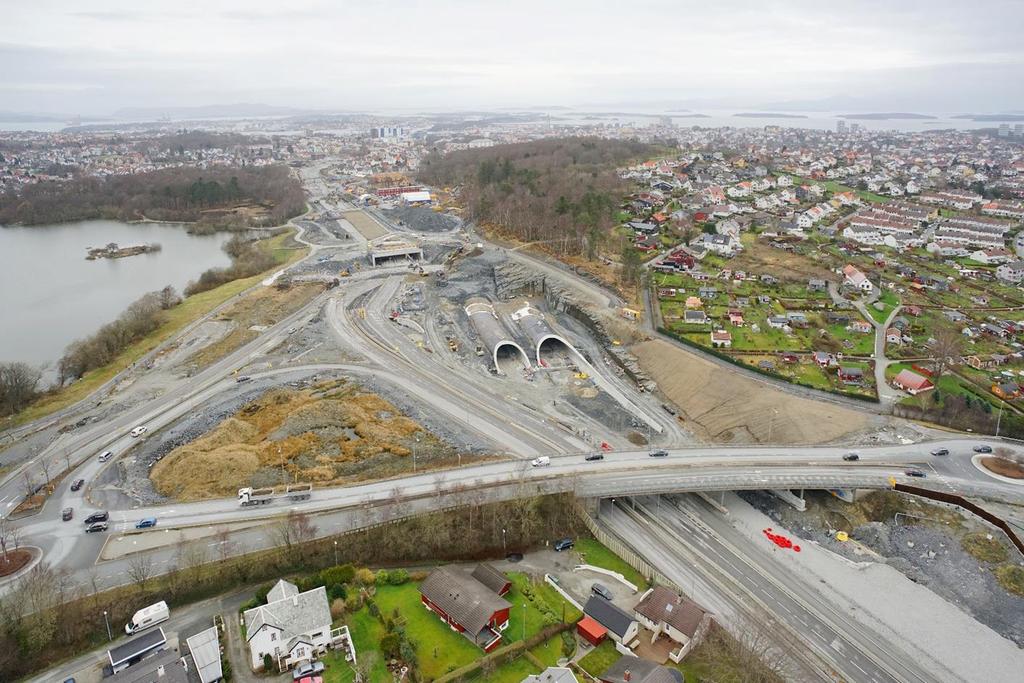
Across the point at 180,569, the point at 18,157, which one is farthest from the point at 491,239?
the point at 18,157

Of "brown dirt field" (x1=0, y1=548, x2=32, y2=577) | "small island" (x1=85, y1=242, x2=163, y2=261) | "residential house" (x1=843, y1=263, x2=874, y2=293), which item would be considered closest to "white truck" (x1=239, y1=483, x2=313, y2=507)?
"brown dirt field" (x1=0, y1=548, x2=32, y2=577)

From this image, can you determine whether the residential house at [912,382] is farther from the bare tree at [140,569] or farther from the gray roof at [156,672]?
the bare tree at [140,569]

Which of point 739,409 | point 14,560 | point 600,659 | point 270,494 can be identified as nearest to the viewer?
point 600,659

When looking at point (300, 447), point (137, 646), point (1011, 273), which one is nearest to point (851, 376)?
point (1011, 273)

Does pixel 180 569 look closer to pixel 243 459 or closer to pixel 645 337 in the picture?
pixel 243 459

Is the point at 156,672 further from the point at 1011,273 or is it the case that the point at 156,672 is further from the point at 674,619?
the point at 1011,273

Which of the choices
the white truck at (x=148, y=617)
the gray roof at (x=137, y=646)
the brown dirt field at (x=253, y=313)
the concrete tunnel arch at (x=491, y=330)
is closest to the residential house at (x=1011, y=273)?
the concrete tunnel arch at (x=491, y=330)
